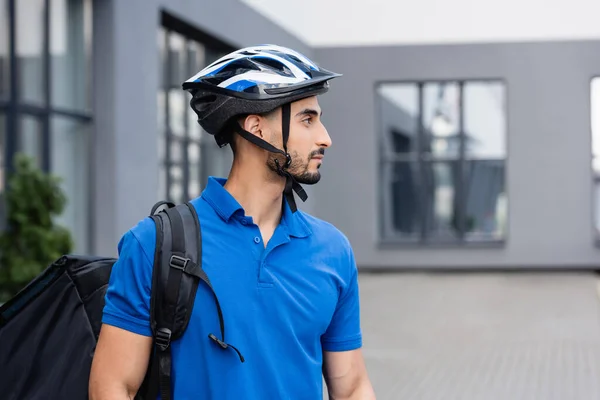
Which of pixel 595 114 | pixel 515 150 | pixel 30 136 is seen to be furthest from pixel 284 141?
pixel 595 114

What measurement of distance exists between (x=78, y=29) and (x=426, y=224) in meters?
10.8

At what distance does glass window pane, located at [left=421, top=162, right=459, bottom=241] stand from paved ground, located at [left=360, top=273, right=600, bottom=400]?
344cm

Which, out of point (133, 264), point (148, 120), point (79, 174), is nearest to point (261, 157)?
point (133, 264)

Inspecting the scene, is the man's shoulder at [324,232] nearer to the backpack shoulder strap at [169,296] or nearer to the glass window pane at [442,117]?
the backpack shoulder strap at [169,296]

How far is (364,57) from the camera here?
66.5 feet

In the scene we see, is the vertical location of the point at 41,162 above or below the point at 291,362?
above

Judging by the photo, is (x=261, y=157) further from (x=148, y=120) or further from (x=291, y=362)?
(x=148, y=120)

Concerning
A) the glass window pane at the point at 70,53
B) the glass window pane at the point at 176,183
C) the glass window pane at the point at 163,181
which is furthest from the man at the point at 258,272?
the glass window pane at the point at 176,183

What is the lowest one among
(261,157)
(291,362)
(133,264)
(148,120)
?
(291,362)

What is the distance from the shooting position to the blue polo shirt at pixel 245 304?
5.65 ft

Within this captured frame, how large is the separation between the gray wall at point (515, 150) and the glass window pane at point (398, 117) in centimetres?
35

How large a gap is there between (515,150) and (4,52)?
40.7 feet

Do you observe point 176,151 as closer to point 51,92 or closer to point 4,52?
point 51,92

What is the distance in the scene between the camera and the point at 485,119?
20094 mm
